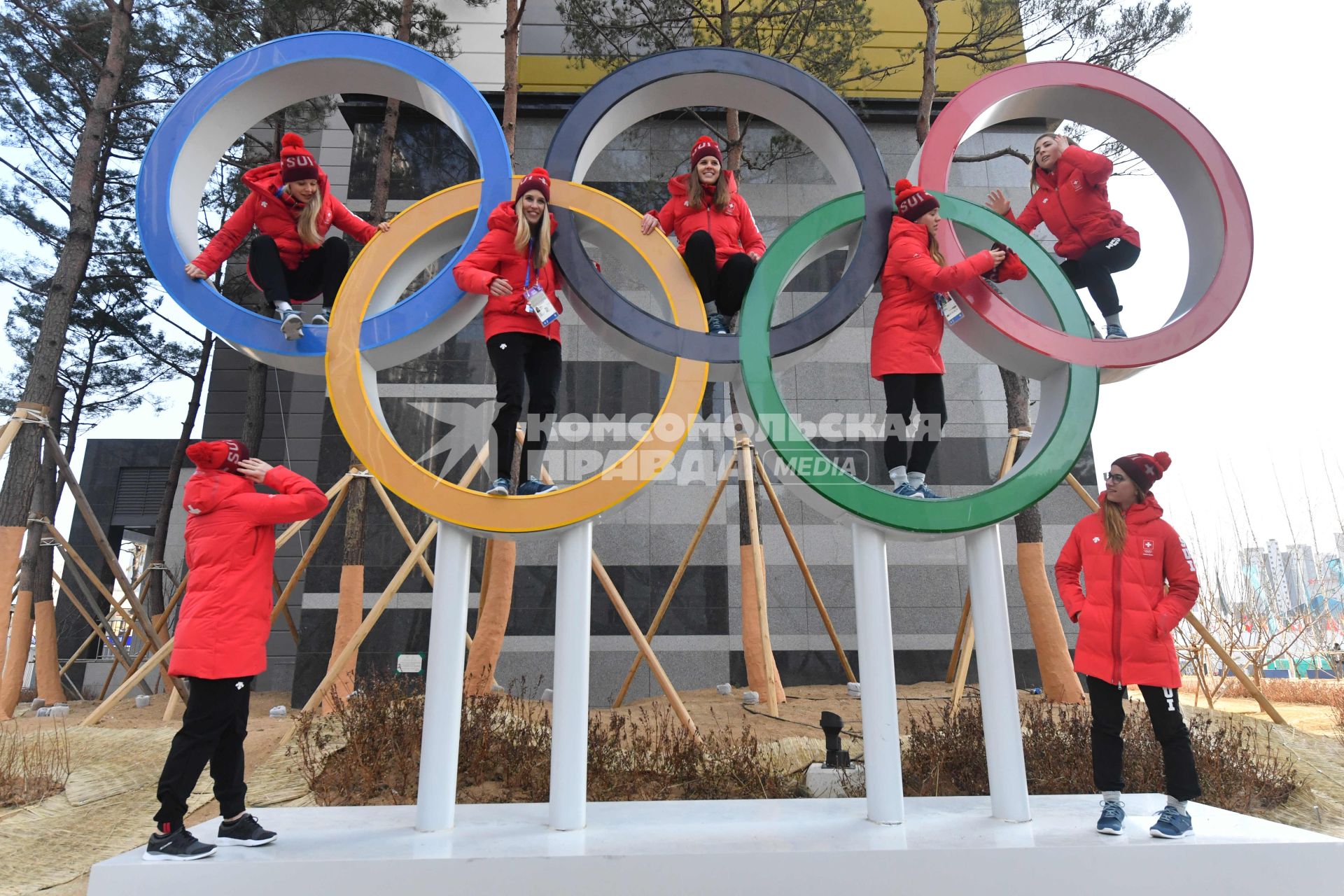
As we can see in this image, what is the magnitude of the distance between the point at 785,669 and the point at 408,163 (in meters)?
9.52

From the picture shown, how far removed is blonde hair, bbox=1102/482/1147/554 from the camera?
4000 millimetres

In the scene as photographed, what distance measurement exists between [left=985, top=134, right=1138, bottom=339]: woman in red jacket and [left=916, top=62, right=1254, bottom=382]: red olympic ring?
272 millimetres

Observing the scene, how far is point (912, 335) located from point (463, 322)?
2578mm

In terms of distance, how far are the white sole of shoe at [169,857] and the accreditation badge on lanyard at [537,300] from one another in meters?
2.88

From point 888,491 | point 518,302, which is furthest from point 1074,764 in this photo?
point 518,302

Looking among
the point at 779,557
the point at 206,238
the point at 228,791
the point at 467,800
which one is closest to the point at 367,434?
the point at 228,791

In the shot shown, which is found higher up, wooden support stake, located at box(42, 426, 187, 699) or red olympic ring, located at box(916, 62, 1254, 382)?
red olympic ring, located at box(916, 62, 1254, 382)

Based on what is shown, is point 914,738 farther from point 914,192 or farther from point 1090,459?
point 1090,459

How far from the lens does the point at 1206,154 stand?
474 cm

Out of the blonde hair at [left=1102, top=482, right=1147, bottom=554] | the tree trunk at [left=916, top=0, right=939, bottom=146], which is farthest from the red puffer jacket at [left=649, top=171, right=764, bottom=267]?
the tree trunk at [left=916, top=0, right=939, bottom=146]

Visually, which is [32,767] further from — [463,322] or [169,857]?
[463,322]

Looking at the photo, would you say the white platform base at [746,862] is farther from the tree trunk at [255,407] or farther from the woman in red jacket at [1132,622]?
the tree trunk at [255,407]

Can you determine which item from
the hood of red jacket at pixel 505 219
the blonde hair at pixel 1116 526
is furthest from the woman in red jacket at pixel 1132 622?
the hood of red jacket at pixel 505 219

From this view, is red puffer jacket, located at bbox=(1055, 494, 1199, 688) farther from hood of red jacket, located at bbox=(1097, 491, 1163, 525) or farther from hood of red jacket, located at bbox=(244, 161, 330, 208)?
hood of red jacket, located at bbox=(244, 161, 330, 208)
